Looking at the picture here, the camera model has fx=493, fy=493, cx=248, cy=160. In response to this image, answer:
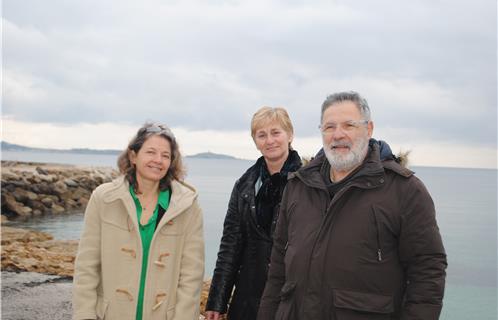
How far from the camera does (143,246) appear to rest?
3.26 metres

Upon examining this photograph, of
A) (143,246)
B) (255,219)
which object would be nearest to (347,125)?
(255,219)

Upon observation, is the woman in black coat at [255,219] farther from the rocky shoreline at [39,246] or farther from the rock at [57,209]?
the rock at [57,209]

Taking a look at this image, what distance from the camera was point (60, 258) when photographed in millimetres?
10656

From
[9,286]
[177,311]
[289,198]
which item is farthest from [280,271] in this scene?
[9,286]

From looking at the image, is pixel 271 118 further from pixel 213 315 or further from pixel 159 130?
pixel 213 315

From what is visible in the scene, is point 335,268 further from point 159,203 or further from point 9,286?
point 9,286

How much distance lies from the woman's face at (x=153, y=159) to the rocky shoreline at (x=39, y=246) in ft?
10.4

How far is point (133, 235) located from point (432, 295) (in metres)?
1.86

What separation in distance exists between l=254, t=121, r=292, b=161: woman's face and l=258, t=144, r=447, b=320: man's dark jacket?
81cm

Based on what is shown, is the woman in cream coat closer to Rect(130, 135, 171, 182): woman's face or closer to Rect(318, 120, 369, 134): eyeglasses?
Rect(130, 135, 171, 182): woman's face

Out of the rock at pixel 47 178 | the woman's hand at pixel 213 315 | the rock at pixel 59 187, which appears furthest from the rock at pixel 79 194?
the woman's hand at pixel 213 315

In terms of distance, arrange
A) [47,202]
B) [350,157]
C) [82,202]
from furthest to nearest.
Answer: [82,202]
[47,202]
[350,157]

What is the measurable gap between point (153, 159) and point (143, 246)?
589 mm

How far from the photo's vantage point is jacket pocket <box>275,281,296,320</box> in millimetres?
2871
